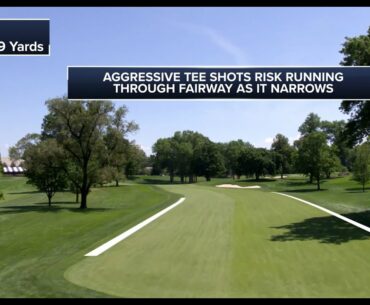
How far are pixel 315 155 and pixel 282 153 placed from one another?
61.6 metres

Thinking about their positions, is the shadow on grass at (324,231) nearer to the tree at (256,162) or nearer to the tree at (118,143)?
the tree at (118,143)

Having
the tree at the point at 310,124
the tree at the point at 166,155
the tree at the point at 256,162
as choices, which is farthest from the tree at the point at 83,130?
the tree at the point at 310,124

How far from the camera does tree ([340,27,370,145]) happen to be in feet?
75.2

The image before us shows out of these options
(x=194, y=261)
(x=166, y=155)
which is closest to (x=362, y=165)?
(x=194, y=261)

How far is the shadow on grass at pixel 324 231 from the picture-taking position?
18000 mm

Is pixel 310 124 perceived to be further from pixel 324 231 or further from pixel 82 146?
pixel 324 231

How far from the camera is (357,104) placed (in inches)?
1029

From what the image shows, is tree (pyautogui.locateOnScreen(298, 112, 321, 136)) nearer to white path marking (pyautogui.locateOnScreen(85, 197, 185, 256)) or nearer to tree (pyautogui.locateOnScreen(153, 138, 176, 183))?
tree (pyautogui.locateOnScreen(153, 138, 176, 183))

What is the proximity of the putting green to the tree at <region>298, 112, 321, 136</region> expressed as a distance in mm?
126333

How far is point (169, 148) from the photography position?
466 ft

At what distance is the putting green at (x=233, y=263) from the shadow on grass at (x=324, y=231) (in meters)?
0.04
